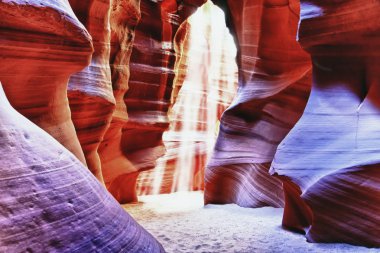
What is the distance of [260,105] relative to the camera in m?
8.02

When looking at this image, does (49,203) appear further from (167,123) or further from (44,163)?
(167,123)

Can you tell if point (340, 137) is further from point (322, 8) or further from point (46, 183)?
point (46, 183)

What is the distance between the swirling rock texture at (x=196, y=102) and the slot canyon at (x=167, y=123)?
427 cm

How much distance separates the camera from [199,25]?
19719mm

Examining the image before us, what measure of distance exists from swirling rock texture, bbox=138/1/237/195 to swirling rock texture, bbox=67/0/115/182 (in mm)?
7225

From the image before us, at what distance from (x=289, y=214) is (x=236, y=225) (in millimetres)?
706

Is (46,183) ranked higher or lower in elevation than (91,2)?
lower

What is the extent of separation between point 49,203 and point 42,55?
174 centimetres

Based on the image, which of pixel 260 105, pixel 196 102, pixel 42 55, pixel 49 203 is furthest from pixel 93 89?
pixel 196 102

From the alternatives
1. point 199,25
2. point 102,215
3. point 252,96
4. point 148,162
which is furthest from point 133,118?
point 199,25

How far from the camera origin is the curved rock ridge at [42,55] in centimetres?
304

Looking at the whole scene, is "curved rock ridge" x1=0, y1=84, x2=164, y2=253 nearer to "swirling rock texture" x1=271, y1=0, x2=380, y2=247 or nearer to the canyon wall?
the canyon wall

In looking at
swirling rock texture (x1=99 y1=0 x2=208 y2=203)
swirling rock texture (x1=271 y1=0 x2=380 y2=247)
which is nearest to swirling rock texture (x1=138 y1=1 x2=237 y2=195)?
swirling rock texture (x1=99 y1=0 x2=208 y2=203)

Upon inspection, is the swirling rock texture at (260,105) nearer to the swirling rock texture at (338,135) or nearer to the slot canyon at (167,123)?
the slot canyon at (167,123)
